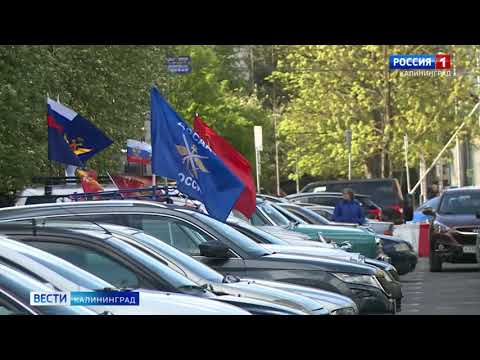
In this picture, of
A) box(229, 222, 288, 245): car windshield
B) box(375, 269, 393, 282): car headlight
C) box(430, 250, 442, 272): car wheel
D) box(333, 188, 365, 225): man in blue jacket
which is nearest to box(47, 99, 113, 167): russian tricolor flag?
box(229, 222, 288, 245): car windshield

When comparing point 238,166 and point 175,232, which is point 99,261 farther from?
point 238,166

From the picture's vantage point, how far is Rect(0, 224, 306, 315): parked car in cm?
848

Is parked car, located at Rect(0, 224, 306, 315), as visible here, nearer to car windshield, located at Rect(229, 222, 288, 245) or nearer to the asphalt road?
car windshield, located at Rect(229, 222, 288, 245)

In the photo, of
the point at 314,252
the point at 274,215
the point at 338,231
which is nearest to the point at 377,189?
the point at 338,231

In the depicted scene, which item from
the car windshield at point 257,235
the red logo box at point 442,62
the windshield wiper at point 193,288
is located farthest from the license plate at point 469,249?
the red logo box at point 442,62

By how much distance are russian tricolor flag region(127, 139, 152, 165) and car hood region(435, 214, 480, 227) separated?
250 inches

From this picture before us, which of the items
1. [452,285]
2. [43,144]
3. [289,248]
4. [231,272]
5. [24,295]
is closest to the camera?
[24,295]

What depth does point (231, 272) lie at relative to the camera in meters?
12.0

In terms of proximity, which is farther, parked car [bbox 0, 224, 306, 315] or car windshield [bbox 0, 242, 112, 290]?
parked car [bbox 0, 224, 306, 315]

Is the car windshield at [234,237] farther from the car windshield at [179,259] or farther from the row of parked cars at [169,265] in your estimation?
the car windshield at [179,259]
